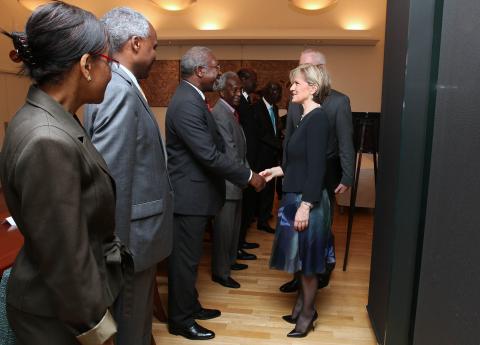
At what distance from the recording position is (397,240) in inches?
87.0

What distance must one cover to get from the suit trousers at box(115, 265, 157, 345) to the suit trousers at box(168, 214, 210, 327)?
0.59 m

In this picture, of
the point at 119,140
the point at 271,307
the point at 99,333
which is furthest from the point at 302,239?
the point at 99,333

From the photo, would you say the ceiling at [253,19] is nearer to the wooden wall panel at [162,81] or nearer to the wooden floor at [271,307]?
the wooden wall panel at [162,81]

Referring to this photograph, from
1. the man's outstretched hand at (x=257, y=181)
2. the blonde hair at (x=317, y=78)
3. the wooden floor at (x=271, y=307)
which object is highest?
the blonde hair at (x=317, y=78)

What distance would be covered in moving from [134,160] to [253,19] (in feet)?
20.7

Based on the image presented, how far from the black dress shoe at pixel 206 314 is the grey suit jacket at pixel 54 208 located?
188 centimetres

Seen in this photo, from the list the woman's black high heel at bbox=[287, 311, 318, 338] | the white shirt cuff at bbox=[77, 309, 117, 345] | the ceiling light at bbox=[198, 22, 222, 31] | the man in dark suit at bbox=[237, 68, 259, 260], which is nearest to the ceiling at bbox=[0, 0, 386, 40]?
the ceiling light at bbox=[198, 22, 222, 31]

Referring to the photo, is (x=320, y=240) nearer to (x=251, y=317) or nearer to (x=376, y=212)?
(x=376, y=212)

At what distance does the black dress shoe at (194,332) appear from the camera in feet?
8.73

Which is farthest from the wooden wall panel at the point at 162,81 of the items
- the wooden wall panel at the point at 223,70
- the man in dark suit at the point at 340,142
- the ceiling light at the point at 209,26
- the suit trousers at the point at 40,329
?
the suit trousers at the point at 40,329

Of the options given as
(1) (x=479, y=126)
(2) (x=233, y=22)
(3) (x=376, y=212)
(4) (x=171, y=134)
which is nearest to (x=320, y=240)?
(3) (x=376, y=212)

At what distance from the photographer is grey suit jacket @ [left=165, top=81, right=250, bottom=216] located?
8.11 ft

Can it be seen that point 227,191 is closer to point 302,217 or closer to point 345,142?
point 345,142

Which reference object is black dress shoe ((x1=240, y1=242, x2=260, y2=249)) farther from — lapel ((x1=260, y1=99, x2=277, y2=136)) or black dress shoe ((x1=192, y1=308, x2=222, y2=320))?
black dress shoe ((x1=192, y1=308, x2=222, y2=320))
